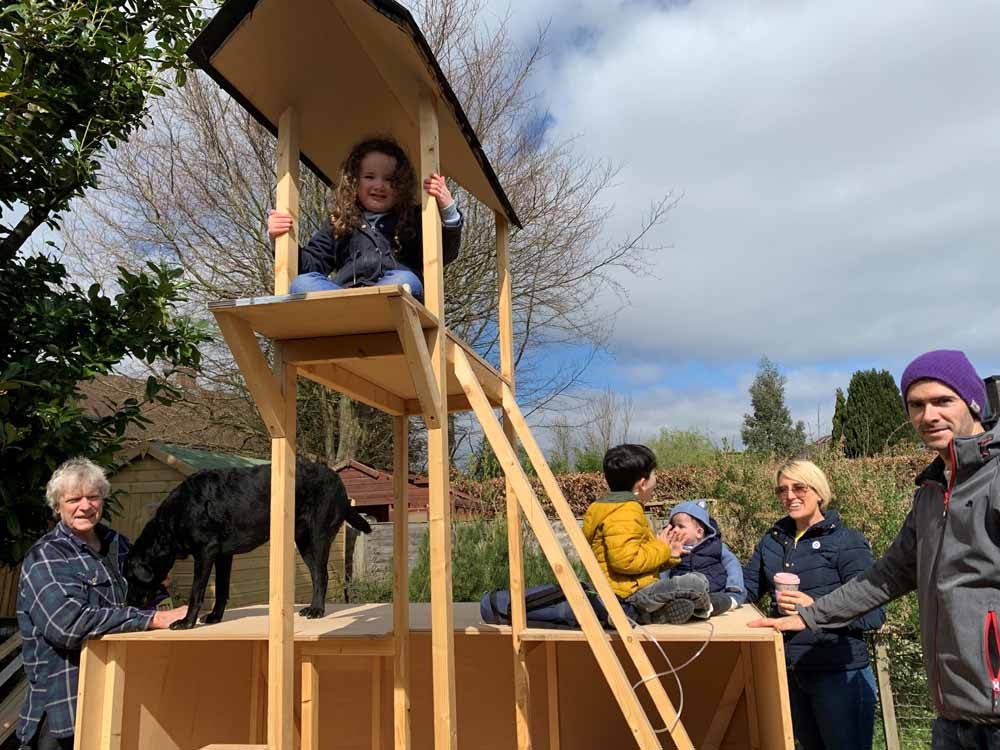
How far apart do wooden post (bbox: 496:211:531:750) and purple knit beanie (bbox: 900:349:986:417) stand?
1546 mm

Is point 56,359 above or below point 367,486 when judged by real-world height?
above

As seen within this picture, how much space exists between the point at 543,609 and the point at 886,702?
123 inches

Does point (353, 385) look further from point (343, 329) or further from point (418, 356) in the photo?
point (418, 356)

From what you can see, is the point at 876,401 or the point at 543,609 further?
the point at 876,401

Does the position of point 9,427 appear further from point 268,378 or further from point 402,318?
point 402,318

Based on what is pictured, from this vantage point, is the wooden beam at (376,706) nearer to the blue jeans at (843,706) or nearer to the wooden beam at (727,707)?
the wooden beam at (727,707)

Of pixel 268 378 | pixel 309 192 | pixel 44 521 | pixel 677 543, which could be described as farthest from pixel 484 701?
pixel 309 192

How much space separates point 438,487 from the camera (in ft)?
8.08

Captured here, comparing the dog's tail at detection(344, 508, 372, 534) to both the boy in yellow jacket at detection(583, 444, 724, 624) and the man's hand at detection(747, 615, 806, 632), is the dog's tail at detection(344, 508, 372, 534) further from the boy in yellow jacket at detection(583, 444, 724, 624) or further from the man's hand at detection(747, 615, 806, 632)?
the man's hand at detection(747, 615, 806, 632)

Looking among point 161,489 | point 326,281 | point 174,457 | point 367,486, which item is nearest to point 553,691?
point 326,281

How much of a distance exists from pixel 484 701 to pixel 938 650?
9.02 feet

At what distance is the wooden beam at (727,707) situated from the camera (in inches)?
151

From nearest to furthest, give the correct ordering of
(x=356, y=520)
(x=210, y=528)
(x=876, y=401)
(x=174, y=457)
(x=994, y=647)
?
1. (x=994, y=647)
2. (x=210, y=528)
3. (x=356, y=520)
4. (x=174, y=457)
5. (x=876, y=401)

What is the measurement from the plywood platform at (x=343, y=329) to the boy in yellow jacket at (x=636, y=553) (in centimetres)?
83
